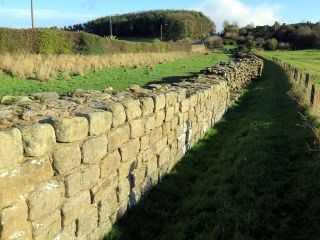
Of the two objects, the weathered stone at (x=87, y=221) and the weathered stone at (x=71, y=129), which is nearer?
the weathered stone at (x=71, y=129)

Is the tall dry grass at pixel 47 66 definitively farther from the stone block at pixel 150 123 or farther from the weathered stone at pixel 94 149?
the weathered stone at pixel 94 149

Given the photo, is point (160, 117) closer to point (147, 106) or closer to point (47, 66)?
point (147, 106)

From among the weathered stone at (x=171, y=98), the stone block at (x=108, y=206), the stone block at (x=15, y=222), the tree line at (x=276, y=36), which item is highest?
the tree line at (x=276, y=36)

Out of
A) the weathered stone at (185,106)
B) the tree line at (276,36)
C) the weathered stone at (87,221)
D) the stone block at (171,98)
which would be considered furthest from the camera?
the tree line at (276,36)

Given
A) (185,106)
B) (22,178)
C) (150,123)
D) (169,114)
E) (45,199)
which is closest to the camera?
(22,178)

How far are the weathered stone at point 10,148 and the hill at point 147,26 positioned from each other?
3874 inches

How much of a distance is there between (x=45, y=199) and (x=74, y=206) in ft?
1.73

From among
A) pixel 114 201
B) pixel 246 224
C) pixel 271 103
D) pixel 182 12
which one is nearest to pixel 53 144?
pixel 114 201

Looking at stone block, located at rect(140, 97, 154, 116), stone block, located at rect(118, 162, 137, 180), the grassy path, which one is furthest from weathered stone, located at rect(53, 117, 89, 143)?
stone block, located at rect(140, 97, 154, 116)

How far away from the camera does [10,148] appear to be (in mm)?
3275

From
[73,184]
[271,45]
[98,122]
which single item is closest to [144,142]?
[98,122]

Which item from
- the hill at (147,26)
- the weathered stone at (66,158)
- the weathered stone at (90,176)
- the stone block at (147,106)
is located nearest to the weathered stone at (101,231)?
the weathered stone at (90,176)

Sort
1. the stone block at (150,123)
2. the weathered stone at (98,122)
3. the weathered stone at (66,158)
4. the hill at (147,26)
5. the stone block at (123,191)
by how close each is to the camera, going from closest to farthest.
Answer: the weathered stone at (66,158) → the weathered stone at (98,122) → the stone block at (123,191) → the stone block at (150,123) → the hill at (147,26)

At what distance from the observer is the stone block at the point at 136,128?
5.53 metres
